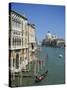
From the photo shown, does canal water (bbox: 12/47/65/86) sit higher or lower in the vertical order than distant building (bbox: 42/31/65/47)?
lower

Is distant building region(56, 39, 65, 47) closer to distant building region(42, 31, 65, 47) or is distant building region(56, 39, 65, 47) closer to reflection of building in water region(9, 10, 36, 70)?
distant building region(42, 31, 65, 47)

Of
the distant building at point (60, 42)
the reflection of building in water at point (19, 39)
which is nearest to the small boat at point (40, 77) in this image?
the reflection of building in water at point (19, 39)

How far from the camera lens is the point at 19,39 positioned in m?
2.19

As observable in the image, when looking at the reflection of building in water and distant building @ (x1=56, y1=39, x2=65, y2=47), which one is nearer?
the reflection of building in water

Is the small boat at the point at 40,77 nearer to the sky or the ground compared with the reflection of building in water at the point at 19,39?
nearer to the ground

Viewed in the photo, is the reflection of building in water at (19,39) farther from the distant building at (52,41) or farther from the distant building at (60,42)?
the distant building at (60,42)

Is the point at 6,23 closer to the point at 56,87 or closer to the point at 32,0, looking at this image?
the point at 32,0

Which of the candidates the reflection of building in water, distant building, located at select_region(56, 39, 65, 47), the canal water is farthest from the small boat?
distant building, located at select_region(56, 39, 65, 47)

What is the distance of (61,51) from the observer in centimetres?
230

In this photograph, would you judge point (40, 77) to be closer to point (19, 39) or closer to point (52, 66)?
point (52, 66)

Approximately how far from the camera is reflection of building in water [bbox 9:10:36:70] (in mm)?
2160

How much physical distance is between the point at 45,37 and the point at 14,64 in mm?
386

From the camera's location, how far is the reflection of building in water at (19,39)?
2.16 metres

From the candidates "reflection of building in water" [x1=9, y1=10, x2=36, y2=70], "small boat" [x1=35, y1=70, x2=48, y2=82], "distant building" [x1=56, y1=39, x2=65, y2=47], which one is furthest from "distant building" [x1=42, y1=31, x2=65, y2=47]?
"small boat" [x1=35, y1=70, x2=48, y2=82]
